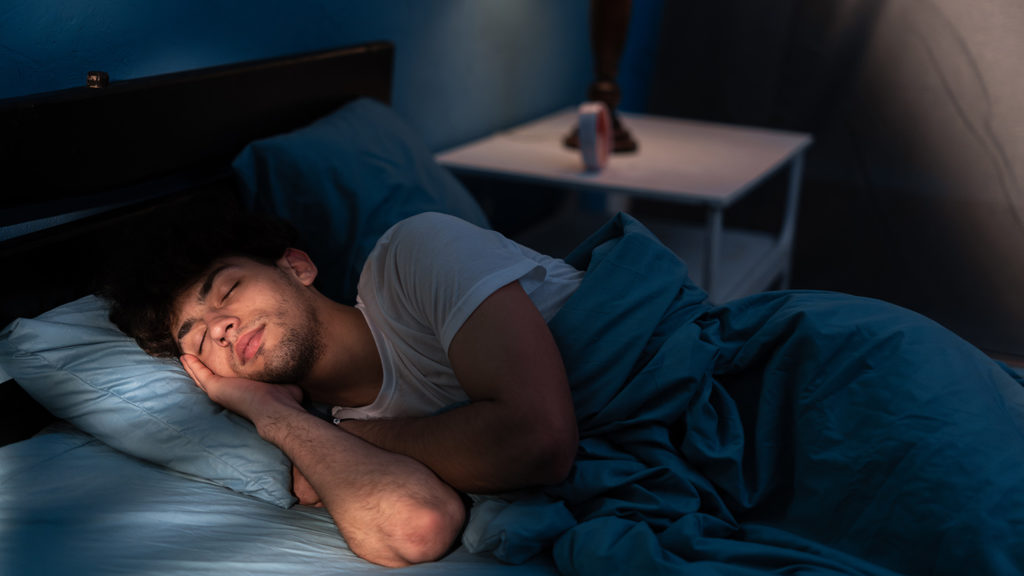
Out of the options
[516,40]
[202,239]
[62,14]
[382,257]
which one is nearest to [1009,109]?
[516,40]

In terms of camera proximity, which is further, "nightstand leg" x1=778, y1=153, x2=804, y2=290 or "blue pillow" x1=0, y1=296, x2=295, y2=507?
"nightstand leg" x1=778, y1=153, x2=804, y2=290

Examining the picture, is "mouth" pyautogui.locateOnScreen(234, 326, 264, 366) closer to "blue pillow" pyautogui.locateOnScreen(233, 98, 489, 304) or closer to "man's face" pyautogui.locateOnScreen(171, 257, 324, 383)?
"man's face" pyautogui.locateOnScreen(171, 257, 324, 383)

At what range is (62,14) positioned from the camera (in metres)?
1.25

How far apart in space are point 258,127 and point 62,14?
0.35 metres

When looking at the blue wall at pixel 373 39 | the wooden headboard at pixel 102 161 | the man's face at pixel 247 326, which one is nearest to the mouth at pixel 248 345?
the man's face at pixel 247 326

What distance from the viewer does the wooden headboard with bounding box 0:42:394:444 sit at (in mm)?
1119

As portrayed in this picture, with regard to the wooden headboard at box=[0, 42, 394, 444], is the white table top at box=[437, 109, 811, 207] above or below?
below

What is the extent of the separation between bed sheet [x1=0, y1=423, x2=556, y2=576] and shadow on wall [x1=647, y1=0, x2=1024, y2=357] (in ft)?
5.03

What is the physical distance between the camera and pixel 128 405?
43.6 inches

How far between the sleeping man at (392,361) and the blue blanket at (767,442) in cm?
7

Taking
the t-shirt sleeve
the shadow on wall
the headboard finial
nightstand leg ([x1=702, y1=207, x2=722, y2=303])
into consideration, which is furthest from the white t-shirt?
the shadow on wall

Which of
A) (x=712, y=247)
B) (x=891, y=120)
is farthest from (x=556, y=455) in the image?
(x=891, y=120)

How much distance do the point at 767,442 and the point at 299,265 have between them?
2.32ft

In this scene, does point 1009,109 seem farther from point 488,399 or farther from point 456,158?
point 488,399
